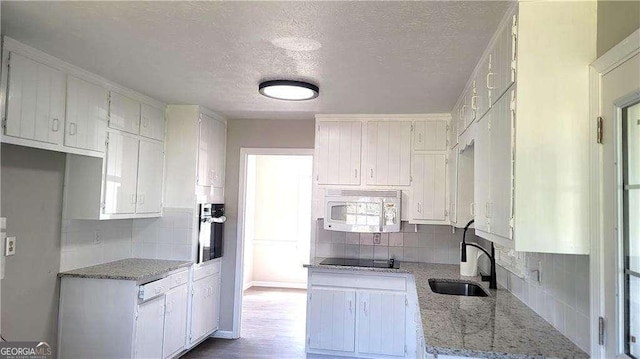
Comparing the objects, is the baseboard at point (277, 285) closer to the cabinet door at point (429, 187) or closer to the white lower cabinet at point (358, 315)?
the white lower cabinet at point (358, 315)

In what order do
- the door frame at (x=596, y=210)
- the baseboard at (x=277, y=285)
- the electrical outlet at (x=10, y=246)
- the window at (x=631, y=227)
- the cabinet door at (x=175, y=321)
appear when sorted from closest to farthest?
1. the window at (x=631, y=227)
2. the door frame at (x=596, y=210)
3. the electrical outlet at (x=10, y=246)
4. the cabinet door at (x=175, y=321)
5. the baseboard at (x=277, y=285)

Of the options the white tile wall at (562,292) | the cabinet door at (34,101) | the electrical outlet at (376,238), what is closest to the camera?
the white tile wall at (562,292)

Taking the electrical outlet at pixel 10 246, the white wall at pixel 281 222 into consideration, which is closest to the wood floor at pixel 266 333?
the white wall at pixel 281 222

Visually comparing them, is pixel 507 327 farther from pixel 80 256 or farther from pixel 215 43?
pixel 80 256

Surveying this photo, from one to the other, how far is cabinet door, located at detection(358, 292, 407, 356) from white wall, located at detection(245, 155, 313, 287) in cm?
333

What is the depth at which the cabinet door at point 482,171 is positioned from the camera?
235 cm

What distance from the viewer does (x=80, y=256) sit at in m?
3.54

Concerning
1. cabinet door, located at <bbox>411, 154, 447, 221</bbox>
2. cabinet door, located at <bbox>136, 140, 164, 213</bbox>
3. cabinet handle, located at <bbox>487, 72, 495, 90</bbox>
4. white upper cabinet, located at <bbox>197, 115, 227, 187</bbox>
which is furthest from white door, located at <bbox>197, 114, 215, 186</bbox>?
cabinet handle, located at <bbox>487, 72, 495, 90</bbox>

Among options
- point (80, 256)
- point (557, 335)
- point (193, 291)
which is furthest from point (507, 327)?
point (80, 256)

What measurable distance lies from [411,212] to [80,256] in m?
3.03

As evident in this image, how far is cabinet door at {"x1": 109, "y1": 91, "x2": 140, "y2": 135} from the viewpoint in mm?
3451

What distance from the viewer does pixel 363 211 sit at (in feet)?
13.9

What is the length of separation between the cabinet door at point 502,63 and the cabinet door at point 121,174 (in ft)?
9.40

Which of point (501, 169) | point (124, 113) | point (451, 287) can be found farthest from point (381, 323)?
point (124, 113)
